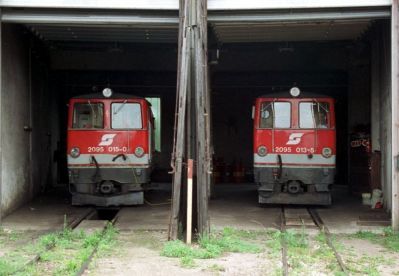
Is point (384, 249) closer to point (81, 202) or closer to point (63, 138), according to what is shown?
point (81, 202)

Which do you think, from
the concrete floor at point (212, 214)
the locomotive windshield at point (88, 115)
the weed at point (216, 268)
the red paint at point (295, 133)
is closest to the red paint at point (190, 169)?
the weed at point (216, 268)

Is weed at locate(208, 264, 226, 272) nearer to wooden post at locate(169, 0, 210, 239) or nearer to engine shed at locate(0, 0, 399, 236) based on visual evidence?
wooden post at locate(169, 0, 210, 239)

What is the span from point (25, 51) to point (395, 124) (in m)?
8.73

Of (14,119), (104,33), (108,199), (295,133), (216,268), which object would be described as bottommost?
(216,268)

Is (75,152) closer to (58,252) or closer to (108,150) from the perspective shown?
(108,150)

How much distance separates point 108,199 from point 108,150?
114cm

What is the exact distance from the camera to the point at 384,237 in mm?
9273

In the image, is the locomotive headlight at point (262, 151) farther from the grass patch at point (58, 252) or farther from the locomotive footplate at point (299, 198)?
the grass patch at point (58, 252)

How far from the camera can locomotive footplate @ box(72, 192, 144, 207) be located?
41.0ft

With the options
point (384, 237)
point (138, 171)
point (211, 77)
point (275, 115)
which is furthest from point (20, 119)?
point (384, 237)

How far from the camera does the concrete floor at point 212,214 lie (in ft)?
34.0

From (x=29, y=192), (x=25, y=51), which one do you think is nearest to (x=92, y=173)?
(x=29, y=192)

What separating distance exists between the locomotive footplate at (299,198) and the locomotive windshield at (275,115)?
1573 millimetres

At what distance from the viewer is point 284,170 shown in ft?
40.2
